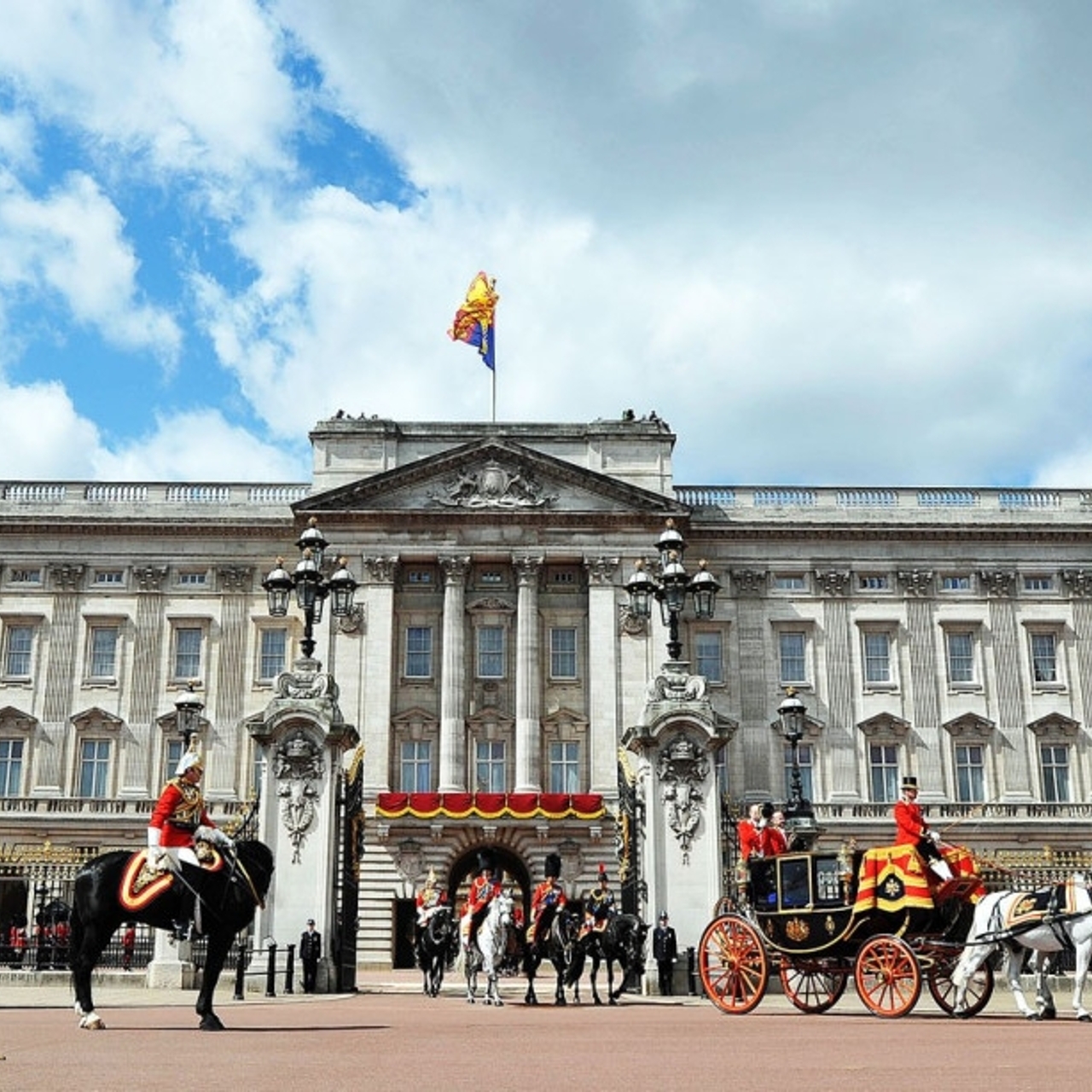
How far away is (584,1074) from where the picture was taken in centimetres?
925

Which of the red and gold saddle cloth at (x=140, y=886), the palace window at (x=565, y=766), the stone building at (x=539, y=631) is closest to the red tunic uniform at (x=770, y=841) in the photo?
the red and gold saddle cloth at (x=140, y=886)

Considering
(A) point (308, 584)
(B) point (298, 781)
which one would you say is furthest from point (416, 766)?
(B) point (298, 781)

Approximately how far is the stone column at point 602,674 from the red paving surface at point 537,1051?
107 ft

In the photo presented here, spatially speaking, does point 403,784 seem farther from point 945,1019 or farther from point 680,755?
point 945,1019

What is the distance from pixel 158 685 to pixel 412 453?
13.1 m

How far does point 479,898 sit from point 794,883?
6.34 m

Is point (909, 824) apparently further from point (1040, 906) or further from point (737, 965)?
point (737, 965)

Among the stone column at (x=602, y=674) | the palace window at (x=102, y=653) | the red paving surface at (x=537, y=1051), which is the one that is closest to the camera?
the red paving surface at (x=537, y=1051)

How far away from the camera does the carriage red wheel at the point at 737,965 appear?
16.1 meters

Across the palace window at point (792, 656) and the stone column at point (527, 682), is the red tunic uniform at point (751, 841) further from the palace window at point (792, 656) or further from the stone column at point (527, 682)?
the palace window at point (792, 656)

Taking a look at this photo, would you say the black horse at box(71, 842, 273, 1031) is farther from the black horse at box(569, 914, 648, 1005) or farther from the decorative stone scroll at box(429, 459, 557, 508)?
the decorative stone scroll at box(429, 459, 557, 508)

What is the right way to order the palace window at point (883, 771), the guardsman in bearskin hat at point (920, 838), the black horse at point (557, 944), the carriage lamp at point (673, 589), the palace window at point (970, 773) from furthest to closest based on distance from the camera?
the palace window at point (883, 771) < the palace window at point (970, 773) < the carriage lamp at point (673, 589) < the black horse at point (557, 944) < the guardsman in bearskin hat at point (920, 838)

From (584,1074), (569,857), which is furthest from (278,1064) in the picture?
(569,857)

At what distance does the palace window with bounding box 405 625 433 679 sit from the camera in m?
52.4
